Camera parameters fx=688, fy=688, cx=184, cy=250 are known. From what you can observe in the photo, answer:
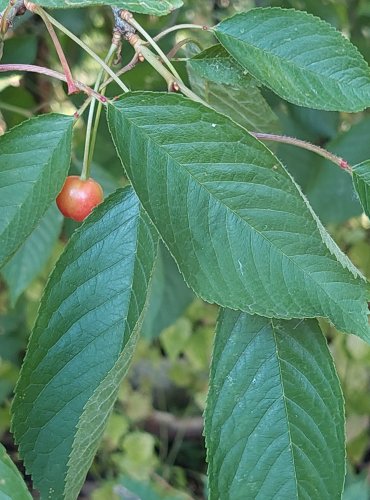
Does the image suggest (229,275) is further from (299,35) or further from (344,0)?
(344,0)

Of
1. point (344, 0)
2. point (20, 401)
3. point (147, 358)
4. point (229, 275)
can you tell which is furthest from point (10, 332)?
point (229, 275)

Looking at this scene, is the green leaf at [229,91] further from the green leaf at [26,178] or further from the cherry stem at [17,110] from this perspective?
the cherry stem at [17,110]

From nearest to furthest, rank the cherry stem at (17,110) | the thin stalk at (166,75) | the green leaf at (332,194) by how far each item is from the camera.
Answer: the thin stalk at (166,75)
the cherry stem at (17,110)
the green leaf at (332,194)

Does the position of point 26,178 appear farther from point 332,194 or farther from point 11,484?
point 332,194

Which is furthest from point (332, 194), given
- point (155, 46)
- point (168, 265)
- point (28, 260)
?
point (155, 46)

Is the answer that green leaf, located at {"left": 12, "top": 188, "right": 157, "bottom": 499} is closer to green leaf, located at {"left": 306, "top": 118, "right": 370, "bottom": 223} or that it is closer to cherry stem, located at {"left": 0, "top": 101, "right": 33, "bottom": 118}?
cherry stem, located at {"left": 0, "top": 101, "right": 33, "bottom": 118}

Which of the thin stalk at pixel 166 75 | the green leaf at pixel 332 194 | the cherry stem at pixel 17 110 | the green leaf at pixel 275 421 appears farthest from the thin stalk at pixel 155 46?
the green leaf at pixel 332 194
